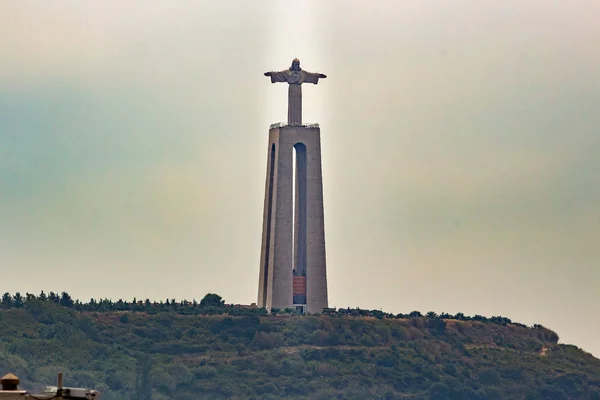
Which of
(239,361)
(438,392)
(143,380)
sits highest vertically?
(239,361)

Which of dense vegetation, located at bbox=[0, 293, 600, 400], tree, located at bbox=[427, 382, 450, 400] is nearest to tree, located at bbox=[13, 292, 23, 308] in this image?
dense vegetation, located at bbox=[0, 293, 600, 400]

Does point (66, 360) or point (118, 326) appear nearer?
point (66, 360)

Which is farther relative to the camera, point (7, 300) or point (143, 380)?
point (7, 300)

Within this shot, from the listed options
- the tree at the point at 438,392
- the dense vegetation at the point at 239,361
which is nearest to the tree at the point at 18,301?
the dense vegetation at the point at 239,361

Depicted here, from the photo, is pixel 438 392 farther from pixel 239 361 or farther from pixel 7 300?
pixel 7 300

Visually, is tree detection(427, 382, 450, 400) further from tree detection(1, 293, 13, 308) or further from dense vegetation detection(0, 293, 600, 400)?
tree detection(1, 293, 13, 308)

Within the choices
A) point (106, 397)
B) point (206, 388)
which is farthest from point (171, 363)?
point (106, 397)

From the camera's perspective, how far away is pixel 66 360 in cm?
18275

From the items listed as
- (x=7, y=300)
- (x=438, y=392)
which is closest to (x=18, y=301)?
(x=7, y=300)

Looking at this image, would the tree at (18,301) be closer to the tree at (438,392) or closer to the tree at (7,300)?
the tree at (7,300)

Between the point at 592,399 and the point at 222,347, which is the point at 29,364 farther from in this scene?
the point at 592,399

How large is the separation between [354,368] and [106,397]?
3243cm

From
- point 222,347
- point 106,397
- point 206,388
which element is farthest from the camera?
point 222,347

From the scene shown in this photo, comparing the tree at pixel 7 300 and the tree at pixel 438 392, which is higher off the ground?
the tree at pixel 7 300
